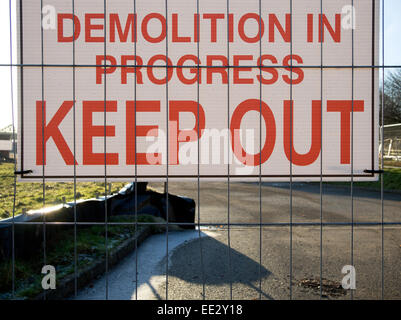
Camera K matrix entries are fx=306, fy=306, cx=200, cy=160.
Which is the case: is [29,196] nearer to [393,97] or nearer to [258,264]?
[258,264]

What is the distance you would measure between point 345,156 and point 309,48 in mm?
959

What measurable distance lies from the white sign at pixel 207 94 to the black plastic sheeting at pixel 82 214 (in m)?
0.62

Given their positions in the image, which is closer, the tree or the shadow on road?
the shadow on road

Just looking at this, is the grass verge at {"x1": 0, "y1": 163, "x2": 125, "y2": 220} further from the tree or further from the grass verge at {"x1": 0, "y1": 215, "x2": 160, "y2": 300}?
the tree

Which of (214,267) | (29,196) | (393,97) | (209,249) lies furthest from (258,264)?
(393,97)

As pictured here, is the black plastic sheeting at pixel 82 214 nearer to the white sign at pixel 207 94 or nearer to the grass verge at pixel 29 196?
the grass verge at pixel 29 196

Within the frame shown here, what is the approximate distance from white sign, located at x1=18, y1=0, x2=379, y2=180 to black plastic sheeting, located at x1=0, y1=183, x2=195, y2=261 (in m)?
0.62

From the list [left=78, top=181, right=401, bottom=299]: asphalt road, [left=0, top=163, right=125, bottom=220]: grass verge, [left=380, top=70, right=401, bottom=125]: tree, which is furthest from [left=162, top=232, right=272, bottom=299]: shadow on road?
[left=380, top=70, right=401, bottom=125]: tree

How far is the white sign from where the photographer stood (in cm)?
250

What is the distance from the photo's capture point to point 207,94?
2.58 m

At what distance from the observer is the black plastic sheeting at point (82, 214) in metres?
2.87

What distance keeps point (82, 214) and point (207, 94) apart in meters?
2.48

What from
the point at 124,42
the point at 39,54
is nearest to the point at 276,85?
the point at 124,42

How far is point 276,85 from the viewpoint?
2.61 m
